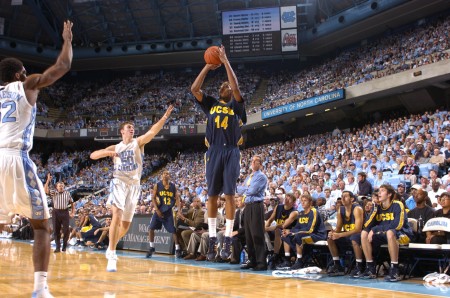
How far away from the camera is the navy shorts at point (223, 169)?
19.8 feet

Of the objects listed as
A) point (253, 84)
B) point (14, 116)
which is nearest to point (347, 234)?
point (14, 116)

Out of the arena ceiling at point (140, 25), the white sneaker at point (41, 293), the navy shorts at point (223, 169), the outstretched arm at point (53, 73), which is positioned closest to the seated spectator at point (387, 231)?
the navy shorts at point (223, 169)

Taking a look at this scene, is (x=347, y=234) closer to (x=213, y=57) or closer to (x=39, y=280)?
(x=213, y=57)

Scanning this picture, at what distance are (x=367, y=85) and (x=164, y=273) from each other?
701 inches

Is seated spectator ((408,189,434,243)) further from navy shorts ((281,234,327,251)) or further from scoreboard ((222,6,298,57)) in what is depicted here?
scoreboard ((222,6,298,57))

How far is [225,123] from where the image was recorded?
6.10 metres

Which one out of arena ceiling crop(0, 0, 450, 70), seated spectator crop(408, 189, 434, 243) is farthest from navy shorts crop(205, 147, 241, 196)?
arena ceiling crop(0, 0, 450, 70)

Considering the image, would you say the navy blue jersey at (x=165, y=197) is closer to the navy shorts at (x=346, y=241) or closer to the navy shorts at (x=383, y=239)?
the navy shorts at (x=346, y=241)

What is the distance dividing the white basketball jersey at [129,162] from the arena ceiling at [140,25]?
2200cm

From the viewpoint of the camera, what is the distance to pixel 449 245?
256 inches

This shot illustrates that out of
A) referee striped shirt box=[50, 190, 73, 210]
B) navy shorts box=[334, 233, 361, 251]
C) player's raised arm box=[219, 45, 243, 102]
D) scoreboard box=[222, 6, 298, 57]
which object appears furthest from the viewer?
scoreboard box=[222, 6, 298, 57]

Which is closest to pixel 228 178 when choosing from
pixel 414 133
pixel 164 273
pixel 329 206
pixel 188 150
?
pixel 164 273

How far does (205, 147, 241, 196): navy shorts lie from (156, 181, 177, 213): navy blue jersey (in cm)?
494

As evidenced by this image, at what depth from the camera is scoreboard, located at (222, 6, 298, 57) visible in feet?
88.7
